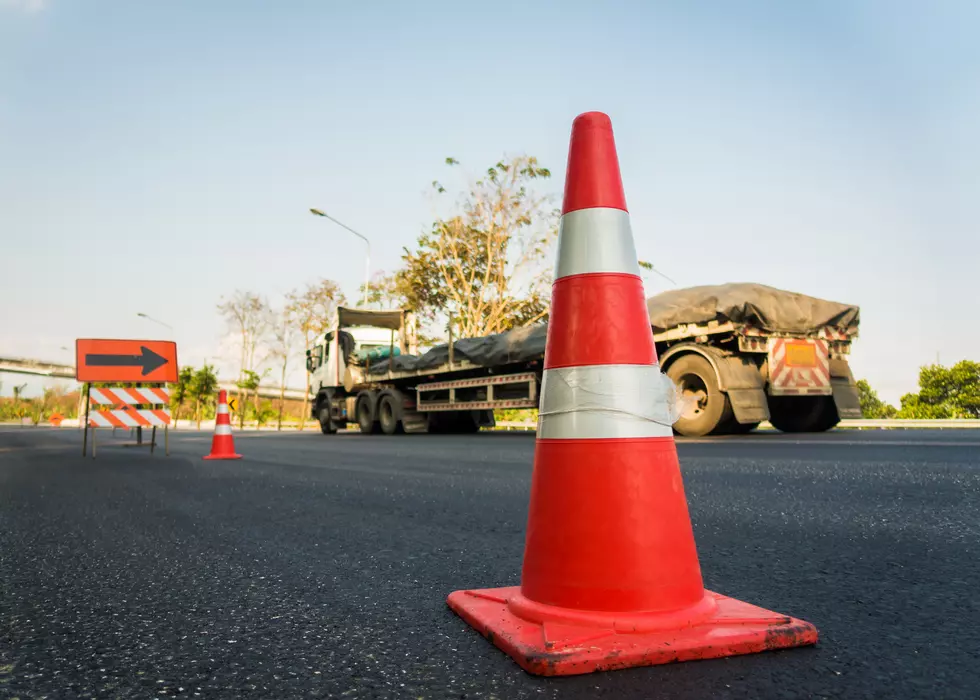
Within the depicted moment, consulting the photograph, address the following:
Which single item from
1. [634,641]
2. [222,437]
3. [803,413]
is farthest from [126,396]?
[803,413]

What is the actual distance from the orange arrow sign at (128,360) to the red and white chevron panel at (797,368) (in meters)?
9.34

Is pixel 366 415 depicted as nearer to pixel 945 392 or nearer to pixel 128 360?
pixel 128 360

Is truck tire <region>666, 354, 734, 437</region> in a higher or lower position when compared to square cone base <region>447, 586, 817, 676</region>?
higher

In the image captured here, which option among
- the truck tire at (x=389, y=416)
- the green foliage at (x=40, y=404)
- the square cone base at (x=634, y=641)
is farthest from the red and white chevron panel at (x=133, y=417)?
the green foliage at (x=40, y=404)

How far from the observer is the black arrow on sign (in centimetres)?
1149

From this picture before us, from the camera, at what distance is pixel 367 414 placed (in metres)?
21.7

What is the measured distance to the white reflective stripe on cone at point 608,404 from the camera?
2.14 m

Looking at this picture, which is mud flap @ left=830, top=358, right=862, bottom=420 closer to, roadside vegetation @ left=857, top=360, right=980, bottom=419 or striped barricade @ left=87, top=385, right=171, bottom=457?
striped barricade @ left=87, top=385, right=171, bottom=457

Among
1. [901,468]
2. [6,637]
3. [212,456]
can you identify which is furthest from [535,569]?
[212,456]

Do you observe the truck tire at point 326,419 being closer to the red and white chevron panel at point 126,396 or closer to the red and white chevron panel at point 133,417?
the red and white chevron panel at point 133,417

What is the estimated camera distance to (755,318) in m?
12.0

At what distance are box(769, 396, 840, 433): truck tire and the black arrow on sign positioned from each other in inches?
400

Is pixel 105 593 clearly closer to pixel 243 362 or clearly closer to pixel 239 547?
pixel 239 547

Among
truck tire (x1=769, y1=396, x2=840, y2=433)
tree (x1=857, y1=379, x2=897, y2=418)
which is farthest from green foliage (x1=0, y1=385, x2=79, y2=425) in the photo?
truck tire (x1=769, y1=396, x2=840, y2=433)
